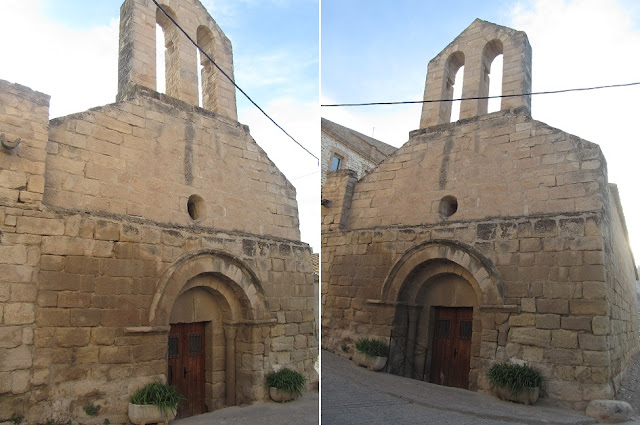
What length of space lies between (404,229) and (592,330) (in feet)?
12.6

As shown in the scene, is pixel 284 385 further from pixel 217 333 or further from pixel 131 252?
pixel 131 252

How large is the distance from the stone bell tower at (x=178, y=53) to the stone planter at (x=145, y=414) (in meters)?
5.09

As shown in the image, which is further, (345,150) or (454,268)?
(345,150)

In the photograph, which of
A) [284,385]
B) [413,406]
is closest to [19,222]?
[284,385]

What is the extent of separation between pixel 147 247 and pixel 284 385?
3430 millimetres

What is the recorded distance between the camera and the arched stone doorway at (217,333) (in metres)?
9.53

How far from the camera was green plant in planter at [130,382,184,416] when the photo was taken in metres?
8.07

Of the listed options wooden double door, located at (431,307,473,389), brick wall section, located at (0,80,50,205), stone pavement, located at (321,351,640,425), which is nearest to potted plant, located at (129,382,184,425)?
stone pavement, located at (321,351,640,425)

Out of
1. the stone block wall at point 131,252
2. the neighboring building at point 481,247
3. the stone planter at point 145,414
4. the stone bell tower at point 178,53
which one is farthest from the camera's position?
the stone bell tower at point 178,53

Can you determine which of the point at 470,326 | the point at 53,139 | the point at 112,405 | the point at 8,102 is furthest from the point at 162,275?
the point at 470,326

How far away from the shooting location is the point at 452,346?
1066 centimetres

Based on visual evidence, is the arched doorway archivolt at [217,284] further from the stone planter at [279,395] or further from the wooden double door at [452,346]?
the wooden double door at [452,346]

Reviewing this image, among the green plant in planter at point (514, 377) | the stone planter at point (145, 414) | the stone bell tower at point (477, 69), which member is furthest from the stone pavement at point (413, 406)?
the stone bell tower at point (477, 69)

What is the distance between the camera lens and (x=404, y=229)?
36.8ft
